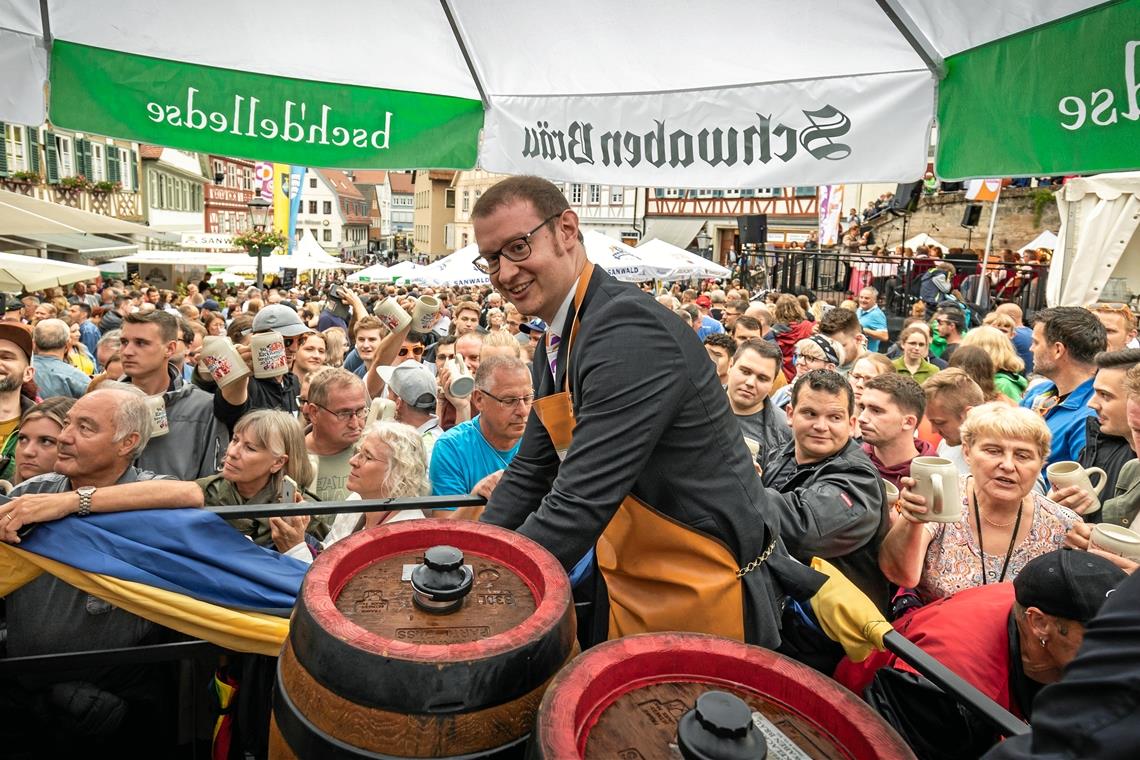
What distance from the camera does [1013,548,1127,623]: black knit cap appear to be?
1732 mm

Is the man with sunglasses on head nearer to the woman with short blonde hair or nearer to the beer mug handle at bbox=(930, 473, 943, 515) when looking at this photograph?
the beer mug handle at bbox=(930, 473, 943, 515)

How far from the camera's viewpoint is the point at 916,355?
636 cm

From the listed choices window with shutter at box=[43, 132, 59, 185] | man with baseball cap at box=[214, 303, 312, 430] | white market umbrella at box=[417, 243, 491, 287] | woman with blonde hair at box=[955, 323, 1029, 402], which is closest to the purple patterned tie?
man with baseball cap at box=[214, 303, 312, 430]

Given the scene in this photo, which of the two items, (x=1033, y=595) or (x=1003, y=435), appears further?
(x=1003, y=435)

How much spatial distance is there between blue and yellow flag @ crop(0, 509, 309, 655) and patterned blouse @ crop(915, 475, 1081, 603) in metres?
2.20

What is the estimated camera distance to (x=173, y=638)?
7.79ft

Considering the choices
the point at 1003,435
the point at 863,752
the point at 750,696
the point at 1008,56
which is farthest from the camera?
the point at 1003,435

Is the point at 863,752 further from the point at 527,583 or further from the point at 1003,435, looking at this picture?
the point at 1003,435

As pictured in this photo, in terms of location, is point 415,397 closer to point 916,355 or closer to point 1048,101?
point 1048,101

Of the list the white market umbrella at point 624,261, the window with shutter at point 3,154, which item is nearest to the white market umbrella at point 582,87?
the white market umbrella at point 624,261

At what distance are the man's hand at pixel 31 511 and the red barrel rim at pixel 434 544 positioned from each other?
1120 millimetres

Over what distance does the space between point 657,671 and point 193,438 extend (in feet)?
12.5

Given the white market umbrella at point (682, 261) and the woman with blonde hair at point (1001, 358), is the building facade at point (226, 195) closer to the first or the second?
the white market umbrella at point (682, 261)

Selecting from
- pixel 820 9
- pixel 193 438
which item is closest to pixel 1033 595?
pixel 820 9
